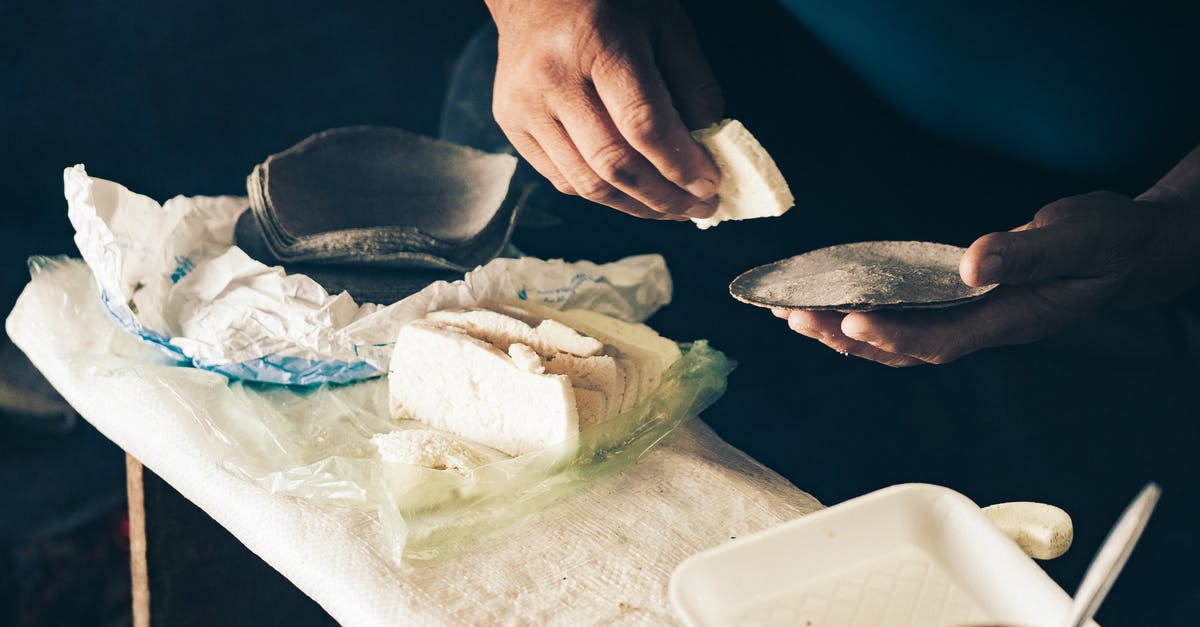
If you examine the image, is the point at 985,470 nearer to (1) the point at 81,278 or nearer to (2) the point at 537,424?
(2) the point at 537,424

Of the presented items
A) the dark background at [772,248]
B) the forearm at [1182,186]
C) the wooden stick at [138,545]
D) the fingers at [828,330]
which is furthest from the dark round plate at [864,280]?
the wooden stick at [138,545]

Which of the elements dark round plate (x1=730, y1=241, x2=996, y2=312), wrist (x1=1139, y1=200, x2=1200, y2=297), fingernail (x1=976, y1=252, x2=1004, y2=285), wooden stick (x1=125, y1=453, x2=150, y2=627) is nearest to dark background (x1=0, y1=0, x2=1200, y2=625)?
wooden stick (x1=125, y1=453, x2=150, y2=627)

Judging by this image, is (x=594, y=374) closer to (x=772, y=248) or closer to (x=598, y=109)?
(x=598, y=109)

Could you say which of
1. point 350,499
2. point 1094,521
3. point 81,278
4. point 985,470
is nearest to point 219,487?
point 350,499

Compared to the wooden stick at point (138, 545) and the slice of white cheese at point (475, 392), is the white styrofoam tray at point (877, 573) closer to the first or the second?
the slice of white cheese at point (475, 392)

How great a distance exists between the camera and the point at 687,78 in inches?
54.9

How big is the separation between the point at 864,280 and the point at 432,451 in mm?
560

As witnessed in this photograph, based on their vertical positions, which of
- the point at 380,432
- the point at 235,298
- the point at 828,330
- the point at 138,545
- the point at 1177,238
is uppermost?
the point at 1177,238

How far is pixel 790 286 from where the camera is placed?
1160 mm

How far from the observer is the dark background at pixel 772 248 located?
171cm

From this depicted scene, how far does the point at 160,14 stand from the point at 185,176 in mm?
373

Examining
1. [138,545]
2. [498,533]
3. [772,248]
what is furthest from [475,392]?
[772,248]

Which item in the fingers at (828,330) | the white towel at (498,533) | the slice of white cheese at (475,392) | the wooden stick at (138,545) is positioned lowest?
the wooden stick at (138,545)

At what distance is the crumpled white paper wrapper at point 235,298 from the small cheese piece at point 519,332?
10cm
